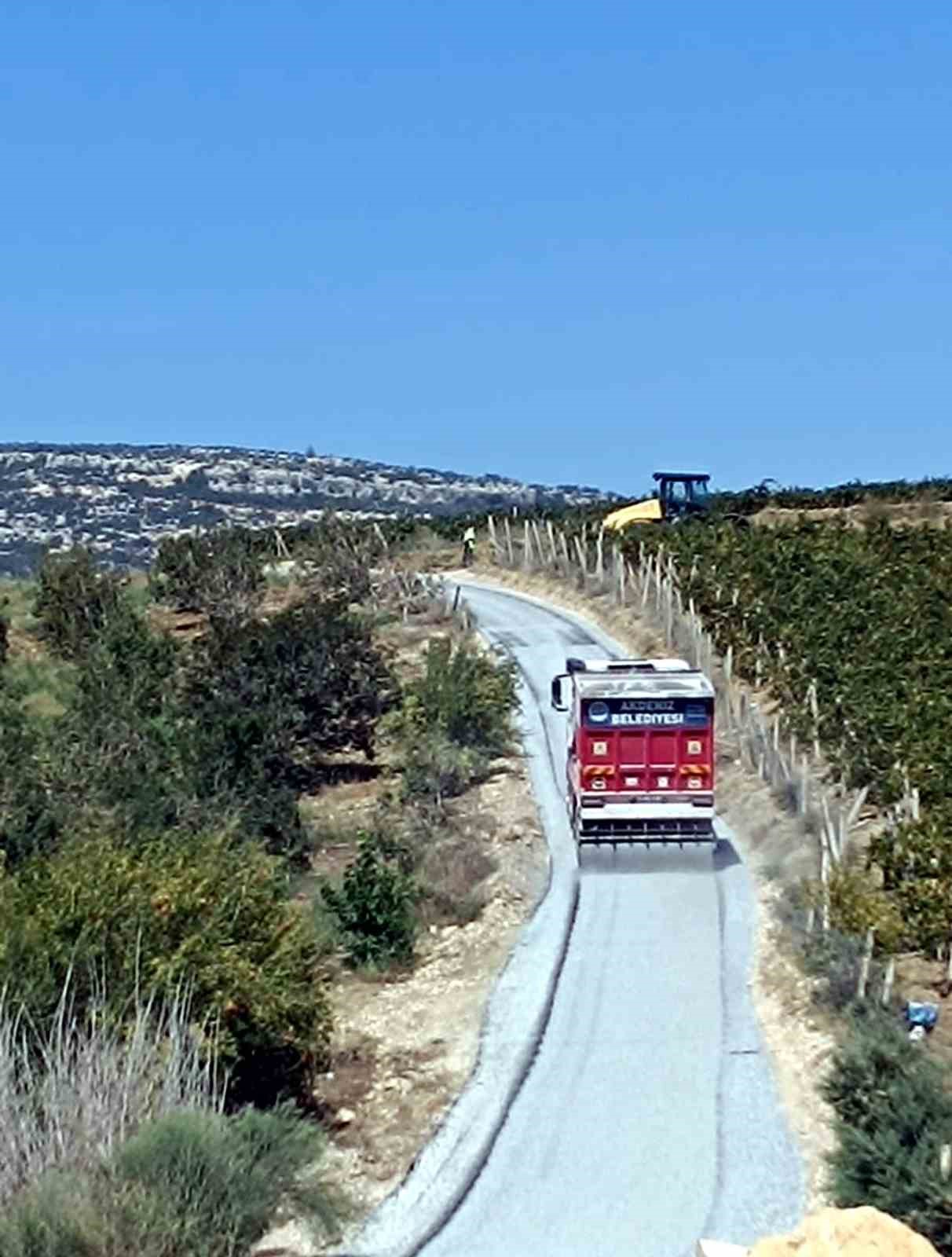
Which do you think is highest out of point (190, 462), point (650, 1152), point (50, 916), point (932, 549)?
point (190, 462)

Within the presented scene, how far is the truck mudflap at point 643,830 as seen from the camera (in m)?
30.4

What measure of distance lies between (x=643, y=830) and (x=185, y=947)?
11.9 metres

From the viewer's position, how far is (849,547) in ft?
191

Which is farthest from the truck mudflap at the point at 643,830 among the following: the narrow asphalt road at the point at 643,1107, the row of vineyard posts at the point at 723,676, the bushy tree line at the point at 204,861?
the bushy tree line at the point at 204,861

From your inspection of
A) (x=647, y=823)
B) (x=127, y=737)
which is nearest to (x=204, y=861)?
(x=647, y=823)

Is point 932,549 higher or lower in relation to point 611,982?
higher

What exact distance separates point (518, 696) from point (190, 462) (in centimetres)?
10561

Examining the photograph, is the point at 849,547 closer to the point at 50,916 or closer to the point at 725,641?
the point at 725,641

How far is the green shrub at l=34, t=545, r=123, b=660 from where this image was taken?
56469 millimetres

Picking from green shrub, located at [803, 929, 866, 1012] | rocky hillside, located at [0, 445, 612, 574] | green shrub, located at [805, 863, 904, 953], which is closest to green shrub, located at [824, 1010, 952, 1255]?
green shrub, located at [803, 929, 866, 1012]

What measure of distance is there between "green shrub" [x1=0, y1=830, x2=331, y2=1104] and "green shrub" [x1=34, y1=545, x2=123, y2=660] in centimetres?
3408

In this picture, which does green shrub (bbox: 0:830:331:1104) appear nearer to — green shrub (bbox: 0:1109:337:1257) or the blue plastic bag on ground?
green shrub (bbox: 0:1109:337:1257)

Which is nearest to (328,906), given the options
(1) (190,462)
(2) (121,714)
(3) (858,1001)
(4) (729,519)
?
(3) (858,1001)

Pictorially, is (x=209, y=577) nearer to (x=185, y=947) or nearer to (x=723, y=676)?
(x=723, y=676)
